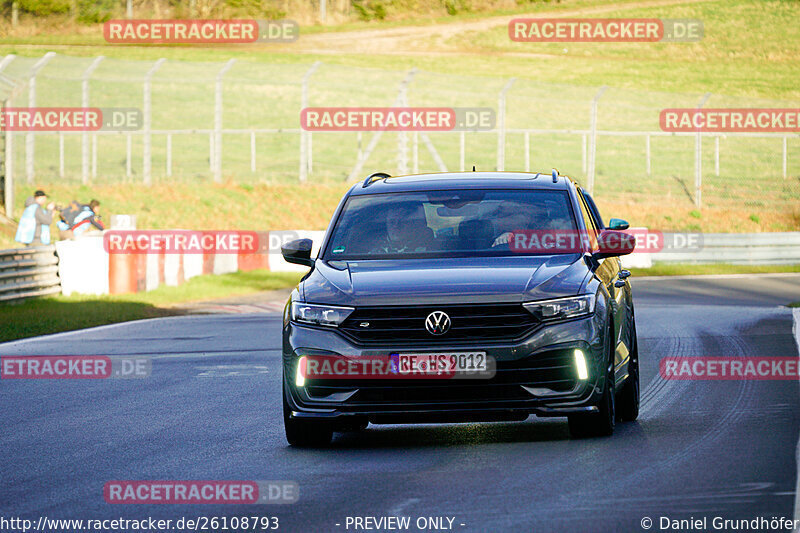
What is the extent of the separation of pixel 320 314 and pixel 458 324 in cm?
83

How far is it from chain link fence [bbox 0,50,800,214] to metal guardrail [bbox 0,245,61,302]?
12.8 metres

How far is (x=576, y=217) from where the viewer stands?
10039mm

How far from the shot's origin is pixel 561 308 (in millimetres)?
8781

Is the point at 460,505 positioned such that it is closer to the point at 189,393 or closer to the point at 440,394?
the point at 440,394

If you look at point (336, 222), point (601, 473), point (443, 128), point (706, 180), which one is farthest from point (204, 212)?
point (601, 473)

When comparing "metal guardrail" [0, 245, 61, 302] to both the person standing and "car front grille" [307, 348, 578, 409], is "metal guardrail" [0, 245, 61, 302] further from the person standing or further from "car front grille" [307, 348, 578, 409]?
"car front grille" [307, 348, 578, 409]

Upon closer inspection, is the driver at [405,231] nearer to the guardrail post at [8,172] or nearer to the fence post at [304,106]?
the guardrail post at [8,172]

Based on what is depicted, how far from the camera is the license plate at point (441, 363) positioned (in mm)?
8625

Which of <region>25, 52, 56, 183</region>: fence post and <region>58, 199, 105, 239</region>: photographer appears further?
<region>25, 52, 56, 183</region>: fence post

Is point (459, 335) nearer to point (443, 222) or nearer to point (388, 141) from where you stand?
point (443, 222)

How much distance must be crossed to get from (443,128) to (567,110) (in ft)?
71.3

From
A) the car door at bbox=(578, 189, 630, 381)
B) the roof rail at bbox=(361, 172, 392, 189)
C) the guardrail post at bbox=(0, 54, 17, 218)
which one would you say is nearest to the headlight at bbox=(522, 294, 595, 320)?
the car door at bbox=(578, 189, 630, 381)

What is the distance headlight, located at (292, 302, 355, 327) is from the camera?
28.9ft

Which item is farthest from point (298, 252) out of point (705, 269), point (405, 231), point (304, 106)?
point (304, 106)
